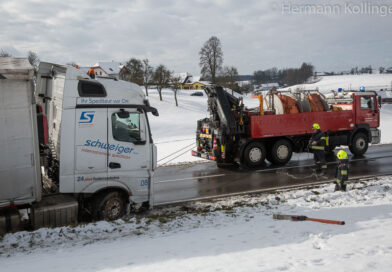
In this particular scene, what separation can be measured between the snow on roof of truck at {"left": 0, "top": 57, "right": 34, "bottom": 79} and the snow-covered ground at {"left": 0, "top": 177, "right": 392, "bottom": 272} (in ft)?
8.32

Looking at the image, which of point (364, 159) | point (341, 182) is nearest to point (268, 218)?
point (341, 182)

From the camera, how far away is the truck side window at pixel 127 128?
6.47 metres

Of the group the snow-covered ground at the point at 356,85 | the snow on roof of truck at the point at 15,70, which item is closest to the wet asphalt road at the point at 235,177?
the snow on roof of truck at the point at 15,70

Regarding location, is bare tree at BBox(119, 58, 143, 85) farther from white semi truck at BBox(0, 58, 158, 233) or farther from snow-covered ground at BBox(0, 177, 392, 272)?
snow-covered ground at BBox(0, 177, 392, 272)

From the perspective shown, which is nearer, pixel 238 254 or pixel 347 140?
pixel 238 254

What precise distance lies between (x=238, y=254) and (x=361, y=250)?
1.75 meters

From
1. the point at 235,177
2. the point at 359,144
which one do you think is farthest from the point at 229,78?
the point at 235,177

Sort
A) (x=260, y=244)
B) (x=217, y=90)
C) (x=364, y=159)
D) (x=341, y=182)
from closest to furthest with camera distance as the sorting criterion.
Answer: (x=260, y=244)
(x=341, y=182)
(x=217, y=90)
(x=364, y=159)

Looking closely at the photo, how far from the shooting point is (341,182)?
846 cm

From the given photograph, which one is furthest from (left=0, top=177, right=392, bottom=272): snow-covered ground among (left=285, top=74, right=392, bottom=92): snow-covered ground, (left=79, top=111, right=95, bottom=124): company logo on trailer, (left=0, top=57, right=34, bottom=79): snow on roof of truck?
(left=285, top=74, right=392, bottom=92): snow-covered ground

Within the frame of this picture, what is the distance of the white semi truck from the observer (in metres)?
5.48

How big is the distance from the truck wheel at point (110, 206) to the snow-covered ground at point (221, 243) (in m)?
0.45

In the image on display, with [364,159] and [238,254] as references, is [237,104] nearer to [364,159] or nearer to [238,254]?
[364,159]

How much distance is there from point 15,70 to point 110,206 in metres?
2.99
